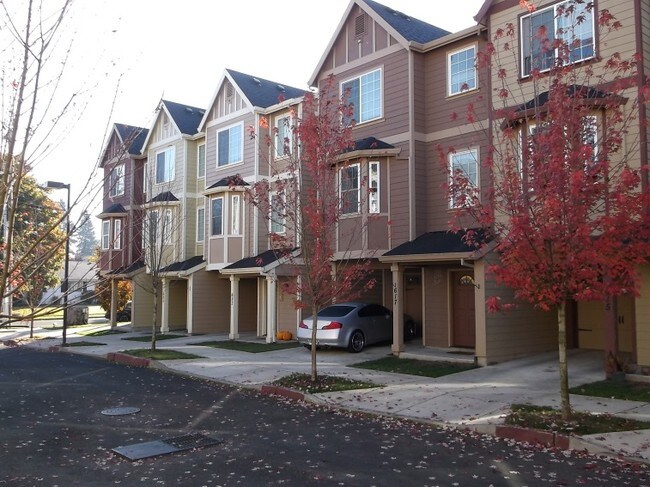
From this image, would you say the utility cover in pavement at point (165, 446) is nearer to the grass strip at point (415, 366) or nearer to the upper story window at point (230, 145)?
the grass strip at point (415, 366)

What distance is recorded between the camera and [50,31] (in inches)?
173

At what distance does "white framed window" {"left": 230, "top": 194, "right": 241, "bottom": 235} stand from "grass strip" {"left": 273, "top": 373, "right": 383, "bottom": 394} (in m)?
11.9

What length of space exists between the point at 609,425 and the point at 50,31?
29.1 ft

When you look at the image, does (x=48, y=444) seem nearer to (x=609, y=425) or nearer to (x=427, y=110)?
(x=609, y=425)

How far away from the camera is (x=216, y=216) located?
25.8m

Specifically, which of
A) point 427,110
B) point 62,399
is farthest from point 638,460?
point 427,110

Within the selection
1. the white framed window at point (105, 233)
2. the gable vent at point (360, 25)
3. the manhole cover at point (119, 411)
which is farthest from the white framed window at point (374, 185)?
the white framed window at point (105, 233)

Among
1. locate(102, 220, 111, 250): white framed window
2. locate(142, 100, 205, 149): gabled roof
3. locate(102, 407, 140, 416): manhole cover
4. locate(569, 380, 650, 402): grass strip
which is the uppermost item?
locate(142, 100, 205, 149): gabled roof

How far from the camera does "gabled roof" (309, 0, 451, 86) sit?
19250 millimetres

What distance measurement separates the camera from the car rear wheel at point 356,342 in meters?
18.4

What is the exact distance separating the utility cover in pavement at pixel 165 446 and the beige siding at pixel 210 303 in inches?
689

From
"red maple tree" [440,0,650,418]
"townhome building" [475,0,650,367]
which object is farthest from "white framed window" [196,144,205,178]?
"red maple tree" [440,0,650,418]

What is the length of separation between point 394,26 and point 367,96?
238 centimetres

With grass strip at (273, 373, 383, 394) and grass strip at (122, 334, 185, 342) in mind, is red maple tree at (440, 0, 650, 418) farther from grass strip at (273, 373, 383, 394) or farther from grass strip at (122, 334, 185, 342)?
grass strip at (122, 334, 185, 342)
